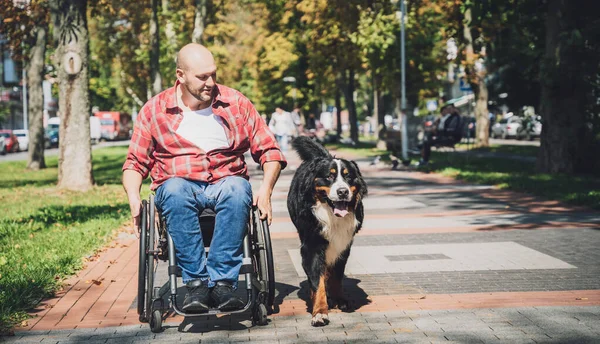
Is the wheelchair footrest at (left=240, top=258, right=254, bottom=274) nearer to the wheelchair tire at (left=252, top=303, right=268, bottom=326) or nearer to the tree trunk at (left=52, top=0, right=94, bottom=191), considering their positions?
the wheelchair tire at (left=252, top=303, right=268, bottom=326)

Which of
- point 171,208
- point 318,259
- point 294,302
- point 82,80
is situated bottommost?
point 294,302

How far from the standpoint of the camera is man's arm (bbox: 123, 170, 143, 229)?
16.5 feet

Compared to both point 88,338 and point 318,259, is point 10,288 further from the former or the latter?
point 318,259

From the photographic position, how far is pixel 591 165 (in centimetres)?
1717

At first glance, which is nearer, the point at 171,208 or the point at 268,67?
the point at 171,208

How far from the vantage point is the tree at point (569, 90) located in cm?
1659

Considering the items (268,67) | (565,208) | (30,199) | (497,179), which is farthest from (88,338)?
(268,67)

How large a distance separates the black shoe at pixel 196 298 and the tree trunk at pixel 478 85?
2563cm

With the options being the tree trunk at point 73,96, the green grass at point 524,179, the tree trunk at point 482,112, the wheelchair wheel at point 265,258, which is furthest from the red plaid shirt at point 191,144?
the tree trunk at point 482,112

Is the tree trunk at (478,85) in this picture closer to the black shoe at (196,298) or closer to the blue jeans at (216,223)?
the blue jeans at (216,223)

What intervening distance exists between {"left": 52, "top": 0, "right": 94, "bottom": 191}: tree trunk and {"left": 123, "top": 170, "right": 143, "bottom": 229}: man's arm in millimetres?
10840

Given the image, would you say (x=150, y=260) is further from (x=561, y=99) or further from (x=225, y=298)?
(x=561, y=99)

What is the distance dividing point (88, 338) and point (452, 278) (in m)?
3.12

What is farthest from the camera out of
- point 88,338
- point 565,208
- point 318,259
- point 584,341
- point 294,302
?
point 565,208
